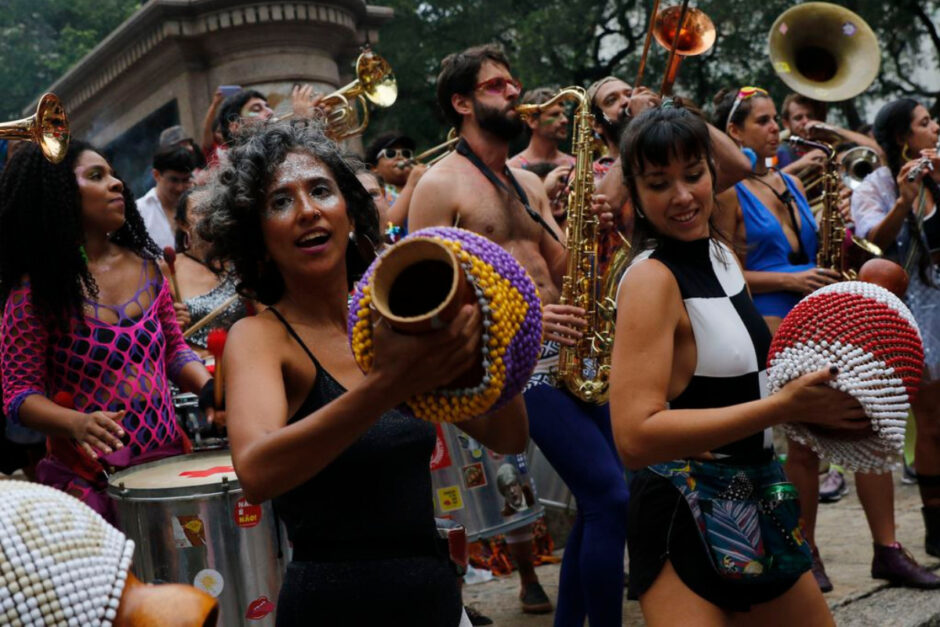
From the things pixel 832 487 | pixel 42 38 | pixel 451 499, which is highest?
pixel 42 38

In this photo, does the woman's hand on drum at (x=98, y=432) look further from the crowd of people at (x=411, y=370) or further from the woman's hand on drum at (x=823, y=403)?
the woman's hand on drum at (x=823, y=403)

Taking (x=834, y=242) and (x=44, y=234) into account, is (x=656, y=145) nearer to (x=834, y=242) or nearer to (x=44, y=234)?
(x=44, y=234)

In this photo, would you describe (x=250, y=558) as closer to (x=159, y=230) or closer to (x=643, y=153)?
(x=643, y=153)

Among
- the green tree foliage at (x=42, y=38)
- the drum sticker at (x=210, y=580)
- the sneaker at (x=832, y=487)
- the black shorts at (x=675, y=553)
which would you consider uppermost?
the green tree foliage at (x=42, y=38)

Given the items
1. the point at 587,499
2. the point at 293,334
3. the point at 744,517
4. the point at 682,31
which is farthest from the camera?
the point at 682,31

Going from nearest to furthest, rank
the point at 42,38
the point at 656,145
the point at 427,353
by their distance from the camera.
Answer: the point at 427,353 < the point at 656,145 < the point at 42,38

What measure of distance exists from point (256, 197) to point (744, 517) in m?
1.41

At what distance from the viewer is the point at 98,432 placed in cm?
347

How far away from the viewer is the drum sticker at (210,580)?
3447 mm

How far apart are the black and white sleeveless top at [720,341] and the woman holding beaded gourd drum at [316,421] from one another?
0.58 m

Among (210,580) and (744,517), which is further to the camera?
A: (210,580)

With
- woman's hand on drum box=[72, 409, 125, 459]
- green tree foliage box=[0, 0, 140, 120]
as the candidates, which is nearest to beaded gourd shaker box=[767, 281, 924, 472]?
woman's hand on drum box=[72, 409, 125, 459]

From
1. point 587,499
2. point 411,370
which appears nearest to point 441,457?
point 587,499

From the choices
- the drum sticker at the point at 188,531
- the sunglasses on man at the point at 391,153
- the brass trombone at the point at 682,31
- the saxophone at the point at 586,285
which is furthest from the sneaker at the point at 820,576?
the sunglasses on man at the point at 391,153
